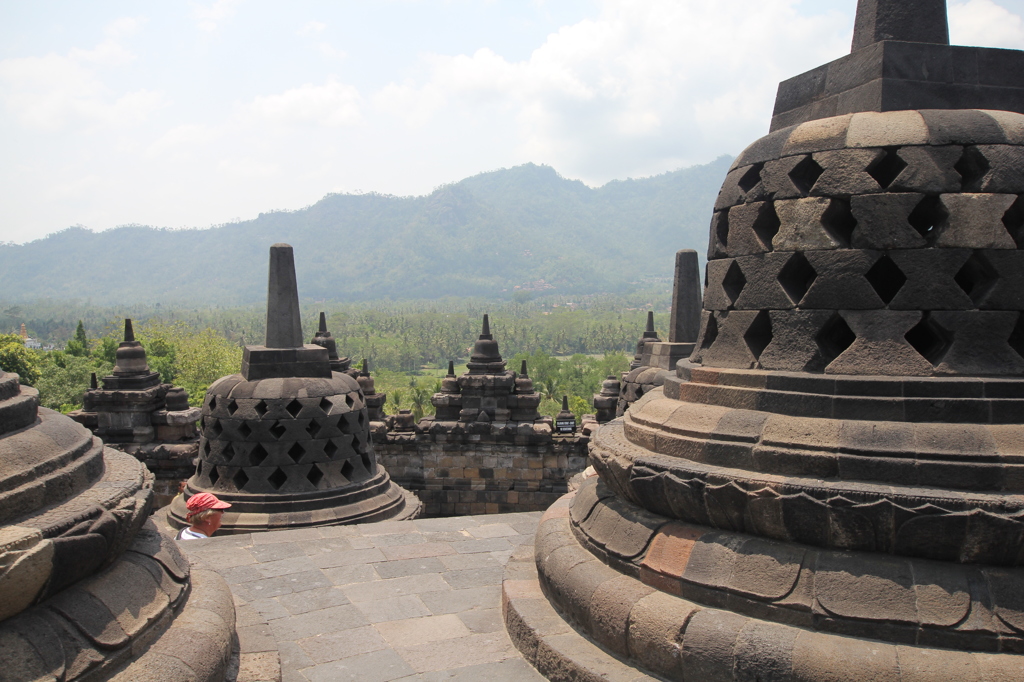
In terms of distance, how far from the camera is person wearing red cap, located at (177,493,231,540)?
21.6ft

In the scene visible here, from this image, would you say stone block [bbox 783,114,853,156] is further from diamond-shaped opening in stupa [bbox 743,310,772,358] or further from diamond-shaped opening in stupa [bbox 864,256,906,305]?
diamond-shaped opening in stupa [bbox 743,310,772,358]

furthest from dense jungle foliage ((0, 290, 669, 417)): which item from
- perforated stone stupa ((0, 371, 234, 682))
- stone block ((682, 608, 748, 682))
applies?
stone block ((682, 608, 748, 682))

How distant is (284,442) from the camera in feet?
26.8

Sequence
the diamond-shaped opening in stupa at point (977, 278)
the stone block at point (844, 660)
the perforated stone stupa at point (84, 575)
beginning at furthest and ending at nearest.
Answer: the diamond-shaped opening in stupa at point (977, 278), the stone block at point (844, 660), the perforated stone stupa at point (84, 575)

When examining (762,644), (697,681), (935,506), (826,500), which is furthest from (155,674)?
(935,506)

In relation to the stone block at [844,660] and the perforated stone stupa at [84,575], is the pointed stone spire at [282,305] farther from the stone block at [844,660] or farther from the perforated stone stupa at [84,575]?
the stone block at [844,660]

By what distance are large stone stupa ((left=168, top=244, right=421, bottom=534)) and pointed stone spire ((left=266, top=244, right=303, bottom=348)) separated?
0.04ft

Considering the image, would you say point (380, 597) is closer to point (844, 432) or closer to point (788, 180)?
point (844, 432)

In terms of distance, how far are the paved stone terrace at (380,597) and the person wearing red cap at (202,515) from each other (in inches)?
48.5

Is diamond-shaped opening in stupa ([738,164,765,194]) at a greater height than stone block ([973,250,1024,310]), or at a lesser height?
greater

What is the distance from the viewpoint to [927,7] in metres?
3.72

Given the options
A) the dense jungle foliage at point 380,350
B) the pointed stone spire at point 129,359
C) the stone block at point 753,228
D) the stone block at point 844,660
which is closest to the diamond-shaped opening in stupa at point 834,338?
the stone block at point 753,228

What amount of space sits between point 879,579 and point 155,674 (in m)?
2.61

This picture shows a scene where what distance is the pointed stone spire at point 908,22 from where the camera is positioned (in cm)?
370
